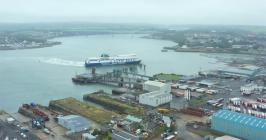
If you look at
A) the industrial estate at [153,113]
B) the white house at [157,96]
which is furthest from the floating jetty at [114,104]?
the white house at [157,96]

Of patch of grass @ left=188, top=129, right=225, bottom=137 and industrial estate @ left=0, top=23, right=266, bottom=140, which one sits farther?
patch of grass @ left=188, top=129, right=225, bottom=137

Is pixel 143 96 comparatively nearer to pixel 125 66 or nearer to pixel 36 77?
pixel 36 77

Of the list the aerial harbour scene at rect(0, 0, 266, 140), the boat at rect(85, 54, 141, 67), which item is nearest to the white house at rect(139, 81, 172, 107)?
the aerial harbour scene at rect(0, 0, 266, 140)

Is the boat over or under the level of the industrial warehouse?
under

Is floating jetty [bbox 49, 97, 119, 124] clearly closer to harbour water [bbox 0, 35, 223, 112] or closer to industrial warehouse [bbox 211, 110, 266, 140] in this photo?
harbour water [bbox 0, 35, 223, 112]

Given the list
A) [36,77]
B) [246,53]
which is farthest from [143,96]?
[246,53]

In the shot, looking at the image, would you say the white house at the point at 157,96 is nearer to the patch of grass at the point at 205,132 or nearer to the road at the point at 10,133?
the patch of grass at the point at 205,132
